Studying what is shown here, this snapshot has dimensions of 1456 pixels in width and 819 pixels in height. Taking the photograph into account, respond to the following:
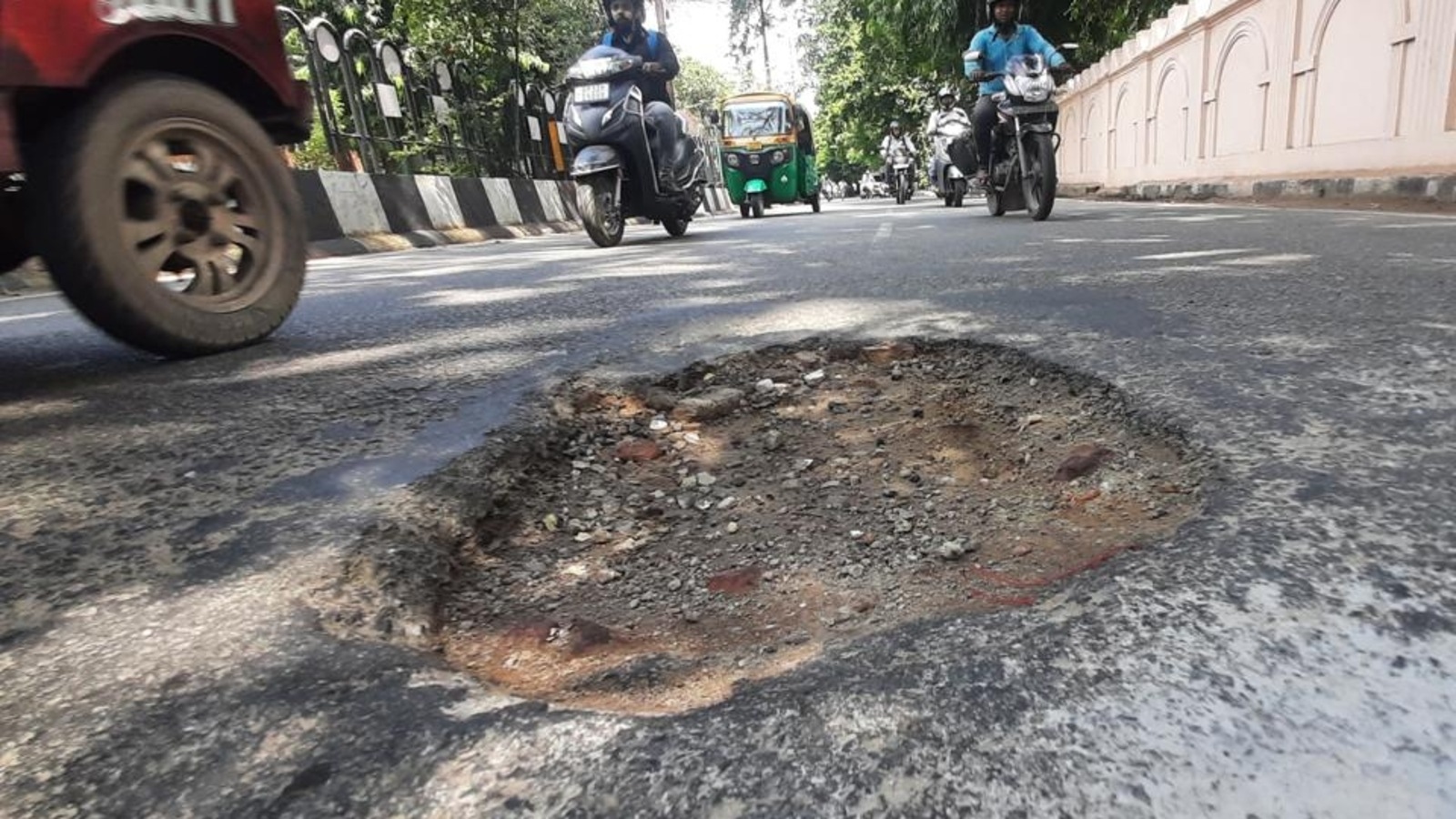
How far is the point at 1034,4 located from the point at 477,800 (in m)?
17.8

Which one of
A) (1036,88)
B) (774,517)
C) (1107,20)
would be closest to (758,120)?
(1107,20)

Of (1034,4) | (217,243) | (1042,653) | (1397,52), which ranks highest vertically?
(1034,4)

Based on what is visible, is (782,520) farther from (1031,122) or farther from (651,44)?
(651,44)

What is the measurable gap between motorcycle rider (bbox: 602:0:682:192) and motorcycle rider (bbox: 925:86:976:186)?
3964mm

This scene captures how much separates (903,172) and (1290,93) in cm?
1035

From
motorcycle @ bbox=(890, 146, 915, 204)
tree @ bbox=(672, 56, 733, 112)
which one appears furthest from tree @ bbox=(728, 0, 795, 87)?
motorcycle @ bbox=(890, 146, 915, 204)

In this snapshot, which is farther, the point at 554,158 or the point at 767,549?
the point at 554,158

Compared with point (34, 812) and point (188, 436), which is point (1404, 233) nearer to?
point (188, 436)

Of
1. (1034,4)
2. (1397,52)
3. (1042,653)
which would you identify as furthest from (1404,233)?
(1034,4)

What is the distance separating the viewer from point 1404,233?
166 inches

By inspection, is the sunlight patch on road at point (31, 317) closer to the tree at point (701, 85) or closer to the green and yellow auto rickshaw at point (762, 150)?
the green and yellow auto rickshaw at point (762, 150)

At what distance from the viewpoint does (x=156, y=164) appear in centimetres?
228

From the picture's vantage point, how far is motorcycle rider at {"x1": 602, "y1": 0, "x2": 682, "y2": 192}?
7047 millimetres

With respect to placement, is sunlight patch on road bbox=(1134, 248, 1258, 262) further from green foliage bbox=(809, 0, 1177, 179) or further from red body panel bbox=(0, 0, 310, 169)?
green foliage bbox=(809, 0, 1177, 179)
